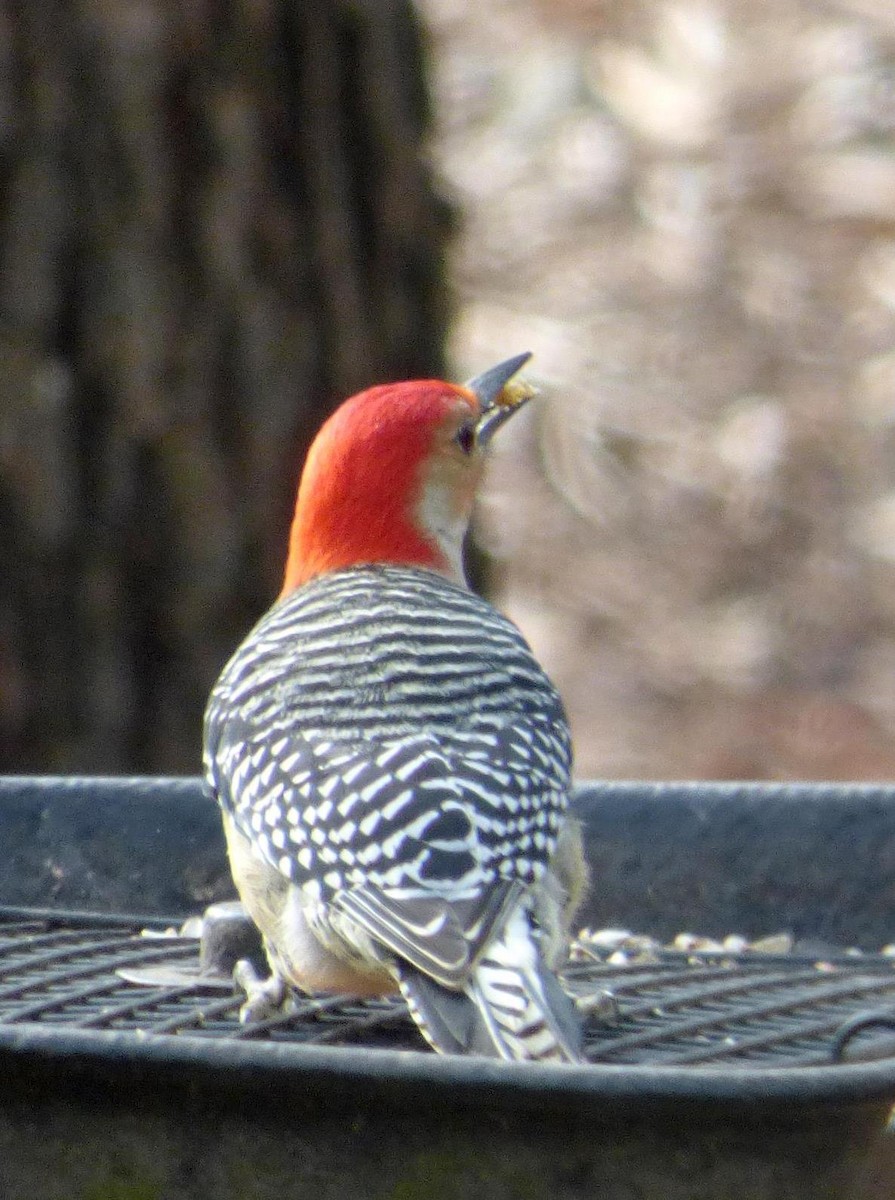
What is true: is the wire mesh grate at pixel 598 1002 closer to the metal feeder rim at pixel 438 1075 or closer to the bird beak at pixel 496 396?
the metal feeder rim at pixel 438 1075

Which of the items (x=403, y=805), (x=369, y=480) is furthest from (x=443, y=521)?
(x=403, y=805)

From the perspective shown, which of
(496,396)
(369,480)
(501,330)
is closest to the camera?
(369,480)

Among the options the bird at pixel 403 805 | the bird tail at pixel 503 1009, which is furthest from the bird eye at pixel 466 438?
the bird tail at pixel 503 1009

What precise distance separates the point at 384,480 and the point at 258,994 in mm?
1439

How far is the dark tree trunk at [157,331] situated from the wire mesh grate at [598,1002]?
6.89ft

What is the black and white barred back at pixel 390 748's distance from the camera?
3.24 meters

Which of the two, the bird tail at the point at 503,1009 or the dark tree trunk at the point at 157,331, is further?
the dark tree trunk at the point at 157,331

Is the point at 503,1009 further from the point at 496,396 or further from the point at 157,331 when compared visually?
the point at 157,331

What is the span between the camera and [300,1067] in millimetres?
2412

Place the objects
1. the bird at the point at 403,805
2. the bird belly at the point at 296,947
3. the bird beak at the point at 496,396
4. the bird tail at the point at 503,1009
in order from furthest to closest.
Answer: the bird beak at the point at 496,396 → the bird belly at the point at 296,947 → the bird at the point at 403,805 → the bird tail at the point at 503,1009

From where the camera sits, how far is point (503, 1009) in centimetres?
295

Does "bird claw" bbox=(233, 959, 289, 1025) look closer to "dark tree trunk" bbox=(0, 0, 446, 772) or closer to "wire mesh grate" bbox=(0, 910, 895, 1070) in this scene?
"wire mesh grate" bbox=(0, 910, 895, 1070)

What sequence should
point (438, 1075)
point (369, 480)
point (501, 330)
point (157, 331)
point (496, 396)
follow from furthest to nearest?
point (501, 330) → point (157, 331) → point (496, 396) → point (369, 480) → point (438, 1075)

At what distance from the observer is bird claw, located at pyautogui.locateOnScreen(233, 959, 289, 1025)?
316cm
